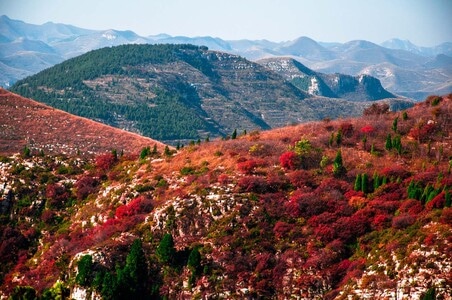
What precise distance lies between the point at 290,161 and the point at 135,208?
1979 cm

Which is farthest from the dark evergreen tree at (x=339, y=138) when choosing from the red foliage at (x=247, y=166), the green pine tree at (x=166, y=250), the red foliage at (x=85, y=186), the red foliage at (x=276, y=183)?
the red foliage at (x=85, y=186)

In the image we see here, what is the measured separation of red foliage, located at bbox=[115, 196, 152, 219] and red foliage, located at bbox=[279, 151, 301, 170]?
17.3 m

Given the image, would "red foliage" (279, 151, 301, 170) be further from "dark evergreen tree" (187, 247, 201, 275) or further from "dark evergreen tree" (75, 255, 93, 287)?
"dark evergreen tree" (75, 255, 93, 287)

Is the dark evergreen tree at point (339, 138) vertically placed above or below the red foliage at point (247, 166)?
above

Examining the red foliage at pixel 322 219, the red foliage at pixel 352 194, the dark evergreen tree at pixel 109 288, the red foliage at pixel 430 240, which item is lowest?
the dark evergreen tree at pixel 109 288

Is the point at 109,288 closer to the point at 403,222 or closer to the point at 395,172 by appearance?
the point at 403,222

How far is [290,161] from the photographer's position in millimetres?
67125

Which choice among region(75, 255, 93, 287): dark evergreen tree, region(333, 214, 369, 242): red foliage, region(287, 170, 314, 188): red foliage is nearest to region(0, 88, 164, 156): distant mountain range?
region(287, 170, 314, 188): red foliage

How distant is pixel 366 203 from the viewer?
58312 mm

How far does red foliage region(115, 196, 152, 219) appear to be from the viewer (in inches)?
2435

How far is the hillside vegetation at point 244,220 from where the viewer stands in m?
50.1

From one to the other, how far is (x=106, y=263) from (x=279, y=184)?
71.1ft

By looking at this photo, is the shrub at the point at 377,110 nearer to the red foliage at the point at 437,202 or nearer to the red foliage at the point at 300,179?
the red foliage at the point at 300,179

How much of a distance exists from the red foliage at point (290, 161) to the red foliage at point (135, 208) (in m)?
17.3
